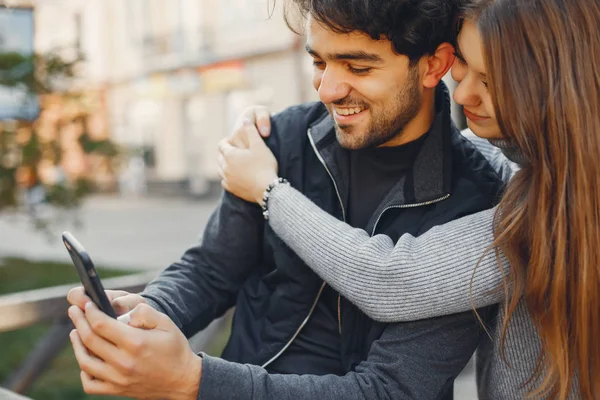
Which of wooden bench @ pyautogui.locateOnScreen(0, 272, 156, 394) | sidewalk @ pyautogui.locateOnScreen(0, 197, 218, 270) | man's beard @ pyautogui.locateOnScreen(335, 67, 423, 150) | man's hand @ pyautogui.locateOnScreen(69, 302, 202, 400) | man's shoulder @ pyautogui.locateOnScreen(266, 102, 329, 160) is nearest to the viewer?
man's hand @ pyautogui.locateOnScreen(69, 302, 202, 400)

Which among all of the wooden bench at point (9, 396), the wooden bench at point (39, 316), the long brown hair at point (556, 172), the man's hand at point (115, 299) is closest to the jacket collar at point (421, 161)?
the long brown hair at point (556, 172)

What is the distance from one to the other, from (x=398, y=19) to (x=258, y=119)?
20.2 inches

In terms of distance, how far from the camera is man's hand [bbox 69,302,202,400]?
51.4 inches

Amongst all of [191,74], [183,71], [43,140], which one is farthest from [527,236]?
[183,71]

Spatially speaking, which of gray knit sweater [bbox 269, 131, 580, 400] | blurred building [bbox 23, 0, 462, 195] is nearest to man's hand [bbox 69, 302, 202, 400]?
gray knit sweater [bbox 269, 131, 580, 400]

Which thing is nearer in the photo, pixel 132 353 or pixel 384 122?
pixel 132 353

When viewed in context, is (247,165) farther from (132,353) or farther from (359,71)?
(132,353)

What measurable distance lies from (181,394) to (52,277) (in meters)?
7.68

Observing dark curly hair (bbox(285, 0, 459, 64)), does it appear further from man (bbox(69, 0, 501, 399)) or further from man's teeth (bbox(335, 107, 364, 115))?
man's teeth (bbox(335, 107, 364, 115))

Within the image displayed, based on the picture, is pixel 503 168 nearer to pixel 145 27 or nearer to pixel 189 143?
pixel 189 143

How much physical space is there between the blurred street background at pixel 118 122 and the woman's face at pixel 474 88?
616 mm

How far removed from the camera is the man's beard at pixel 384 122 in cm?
189

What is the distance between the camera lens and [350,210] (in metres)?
1.99

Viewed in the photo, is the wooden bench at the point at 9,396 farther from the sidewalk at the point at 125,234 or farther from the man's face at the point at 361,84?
the sidewalk at the point at 125,234
